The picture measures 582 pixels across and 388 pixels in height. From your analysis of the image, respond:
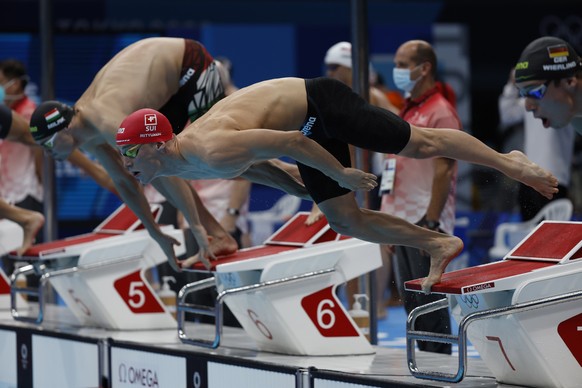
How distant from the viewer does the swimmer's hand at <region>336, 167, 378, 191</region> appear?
15.5ft

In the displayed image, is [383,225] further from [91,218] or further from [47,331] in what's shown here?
[91,218]

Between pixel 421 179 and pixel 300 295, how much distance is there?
100cm

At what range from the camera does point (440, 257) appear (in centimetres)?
488

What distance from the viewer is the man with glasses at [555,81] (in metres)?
4.68

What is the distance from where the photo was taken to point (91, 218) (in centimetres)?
1341

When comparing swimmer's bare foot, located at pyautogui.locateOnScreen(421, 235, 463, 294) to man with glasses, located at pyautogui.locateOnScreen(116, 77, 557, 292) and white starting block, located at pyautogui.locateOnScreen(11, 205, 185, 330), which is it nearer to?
man with glasses, located at pyautogui.locateOnScreen(116, 77, 557, 292)

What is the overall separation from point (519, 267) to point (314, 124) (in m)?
1.11

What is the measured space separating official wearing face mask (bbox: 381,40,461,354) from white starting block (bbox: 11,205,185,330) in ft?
4.75

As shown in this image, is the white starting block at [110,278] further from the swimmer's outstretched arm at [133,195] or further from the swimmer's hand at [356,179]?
the swimmer's hand at [356,179]

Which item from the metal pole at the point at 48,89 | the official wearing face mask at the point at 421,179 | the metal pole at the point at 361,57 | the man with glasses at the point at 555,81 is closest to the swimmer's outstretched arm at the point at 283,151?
the man with glasses at the point at 555,81

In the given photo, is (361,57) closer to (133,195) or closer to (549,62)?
(133,195)

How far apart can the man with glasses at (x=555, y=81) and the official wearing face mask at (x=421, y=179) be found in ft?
3.84

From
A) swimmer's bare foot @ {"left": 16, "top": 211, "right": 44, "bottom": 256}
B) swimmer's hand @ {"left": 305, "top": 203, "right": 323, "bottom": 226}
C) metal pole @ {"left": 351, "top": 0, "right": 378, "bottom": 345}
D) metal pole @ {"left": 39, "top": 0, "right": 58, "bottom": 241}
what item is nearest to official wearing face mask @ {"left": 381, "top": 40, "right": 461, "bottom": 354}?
metal pole @ {"left": 351, "top": 0, "right": 378, "bottom": 345}

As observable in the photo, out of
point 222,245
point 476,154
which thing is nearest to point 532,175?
point 476,154
